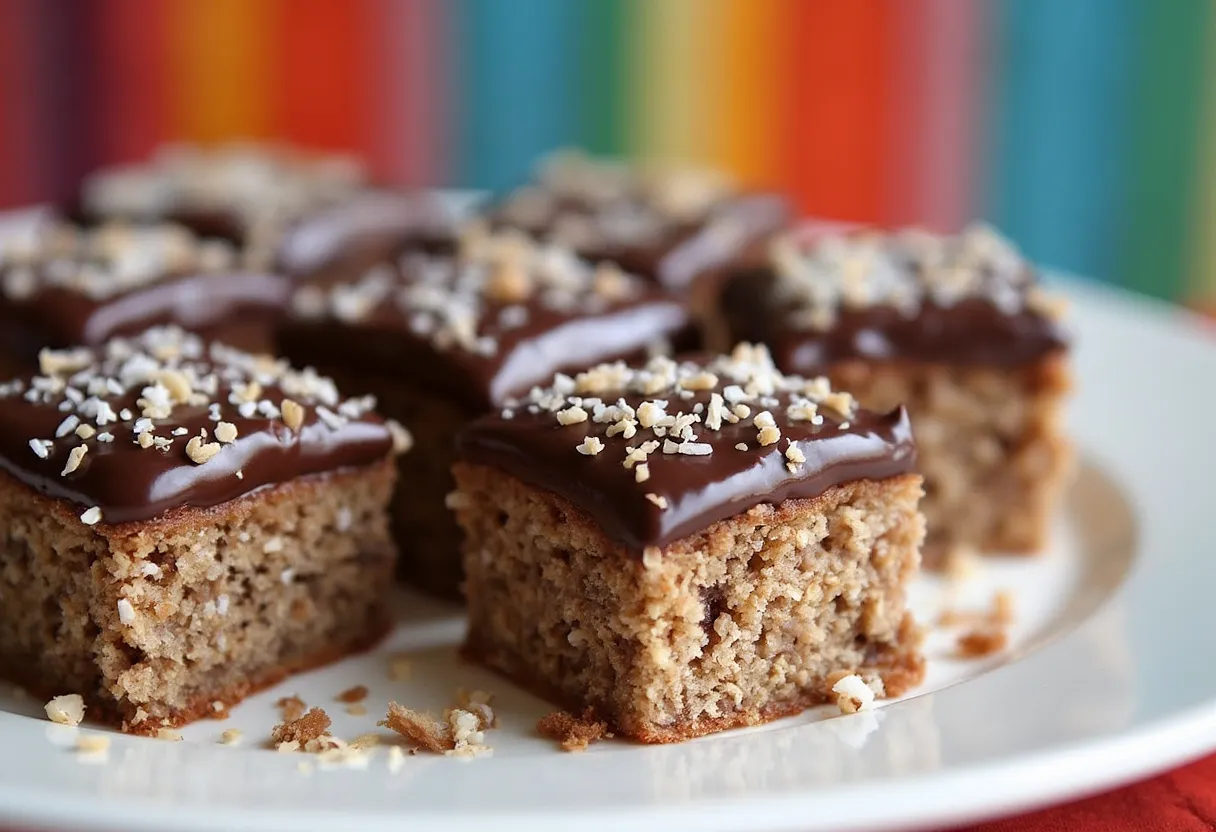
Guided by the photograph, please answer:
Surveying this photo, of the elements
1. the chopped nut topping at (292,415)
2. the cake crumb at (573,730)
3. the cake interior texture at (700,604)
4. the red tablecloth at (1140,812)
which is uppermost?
the chopped nut topping at (292,415)

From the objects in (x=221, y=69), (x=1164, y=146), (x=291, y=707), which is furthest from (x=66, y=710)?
(x=1164, y=146)

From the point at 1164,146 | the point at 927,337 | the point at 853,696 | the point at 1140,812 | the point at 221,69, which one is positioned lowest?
the point at 1140,812

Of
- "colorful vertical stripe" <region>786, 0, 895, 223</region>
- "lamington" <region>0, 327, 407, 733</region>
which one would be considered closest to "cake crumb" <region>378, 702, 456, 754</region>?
"lamington" <region>0, 327, 407, 733</region>

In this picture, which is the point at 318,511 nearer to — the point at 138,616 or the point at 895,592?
the point at 138,616

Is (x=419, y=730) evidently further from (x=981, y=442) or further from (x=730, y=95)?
(x=730, y=95)

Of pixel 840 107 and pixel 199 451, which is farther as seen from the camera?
pixel 840 107

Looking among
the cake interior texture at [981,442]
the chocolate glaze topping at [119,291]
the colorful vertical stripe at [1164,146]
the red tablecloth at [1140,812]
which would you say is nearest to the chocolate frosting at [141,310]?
the chocolate glaze topping at [119,291]

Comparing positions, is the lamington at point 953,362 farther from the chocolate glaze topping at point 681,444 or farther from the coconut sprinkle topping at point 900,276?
the chocolate glaze topping at point 681,444
